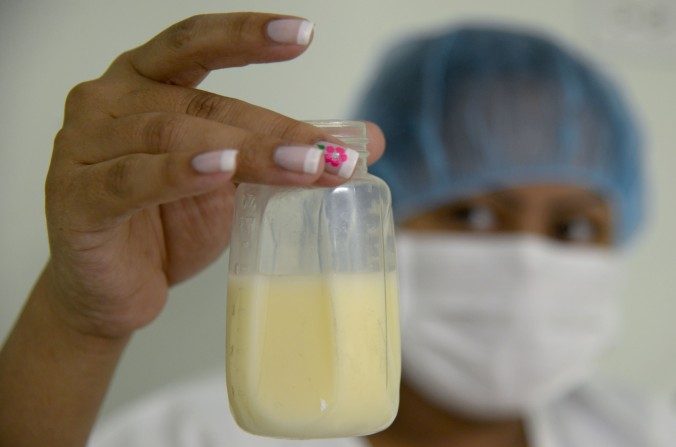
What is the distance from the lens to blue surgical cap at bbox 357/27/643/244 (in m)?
1.41

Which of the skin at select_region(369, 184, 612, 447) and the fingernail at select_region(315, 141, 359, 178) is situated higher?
the fingernail at select_region(315, 141, 359, 178)

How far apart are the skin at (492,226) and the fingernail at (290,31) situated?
844mm

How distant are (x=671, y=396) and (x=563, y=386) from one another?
0.51 meters

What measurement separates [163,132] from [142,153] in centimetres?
2

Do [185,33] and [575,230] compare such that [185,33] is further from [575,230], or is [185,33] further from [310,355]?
[575,230]

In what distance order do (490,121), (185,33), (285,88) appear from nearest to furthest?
(185,33) → (490,121) → (285,88)

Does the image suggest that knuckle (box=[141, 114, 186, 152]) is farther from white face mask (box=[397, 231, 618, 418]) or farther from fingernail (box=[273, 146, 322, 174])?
white face mask (box=[397, 231, 618, 418])

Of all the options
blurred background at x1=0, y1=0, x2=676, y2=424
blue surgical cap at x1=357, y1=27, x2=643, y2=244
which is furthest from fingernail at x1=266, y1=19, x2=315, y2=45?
blue surgical cap at x1=357, y1=27, x2=643, y2=244

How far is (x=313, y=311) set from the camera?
23.7 inches

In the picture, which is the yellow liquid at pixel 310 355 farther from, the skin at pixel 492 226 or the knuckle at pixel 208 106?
the skin at pixel 492 226

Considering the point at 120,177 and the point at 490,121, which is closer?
the point at 120,177

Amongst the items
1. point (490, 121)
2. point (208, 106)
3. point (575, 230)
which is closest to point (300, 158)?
point (208, 106)

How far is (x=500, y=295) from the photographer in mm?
1419

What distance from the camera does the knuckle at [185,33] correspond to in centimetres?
66
